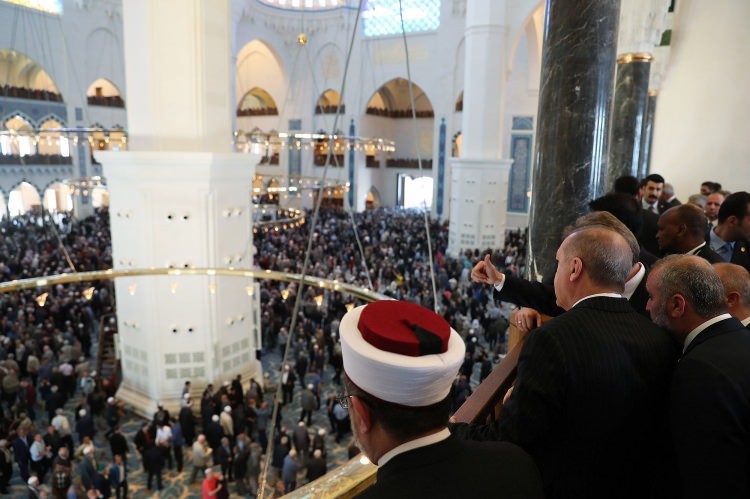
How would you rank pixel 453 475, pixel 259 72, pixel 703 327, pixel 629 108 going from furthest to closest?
1. pixel 259 72
2. pixel 629 108
3. pixel 703 327
4. pixel 453 475

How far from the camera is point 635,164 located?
22.8 feet

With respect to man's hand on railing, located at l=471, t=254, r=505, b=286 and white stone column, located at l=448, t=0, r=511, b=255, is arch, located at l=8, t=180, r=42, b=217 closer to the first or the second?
white stone column, located at l=448, t=0, r=511, b=255

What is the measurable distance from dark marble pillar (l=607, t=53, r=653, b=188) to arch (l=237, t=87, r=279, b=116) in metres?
21.5

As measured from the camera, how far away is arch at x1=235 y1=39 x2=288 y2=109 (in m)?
25.7

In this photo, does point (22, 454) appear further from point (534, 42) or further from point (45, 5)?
point (534, 42)

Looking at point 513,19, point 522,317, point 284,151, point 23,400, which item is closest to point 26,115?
point 284,151

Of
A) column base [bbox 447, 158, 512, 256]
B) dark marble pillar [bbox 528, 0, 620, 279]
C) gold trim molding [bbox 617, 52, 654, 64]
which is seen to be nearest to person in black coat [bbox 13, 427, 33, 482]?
dark marble pillar [bbox 528, 0, 620, 279]

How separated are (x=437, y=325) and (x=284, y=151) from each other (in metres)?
25.4

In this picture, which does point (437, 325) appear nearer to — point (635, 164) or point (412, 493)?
point (412, 493)

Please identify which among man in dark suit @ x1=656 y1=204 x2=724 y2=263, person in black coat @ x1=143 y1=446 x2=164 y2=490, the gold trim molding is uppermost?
the gold trim molding

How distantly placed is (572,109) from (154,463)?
505 cm

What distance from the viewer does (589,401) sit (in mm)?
1195

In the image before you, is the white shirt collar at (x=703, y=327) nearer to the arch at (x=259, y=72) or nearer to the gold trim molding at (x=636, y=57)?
the gold trim molding at (x=636, y=57)

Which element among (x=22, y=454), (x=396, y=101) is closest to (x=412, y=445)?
(x=22, y=454)
